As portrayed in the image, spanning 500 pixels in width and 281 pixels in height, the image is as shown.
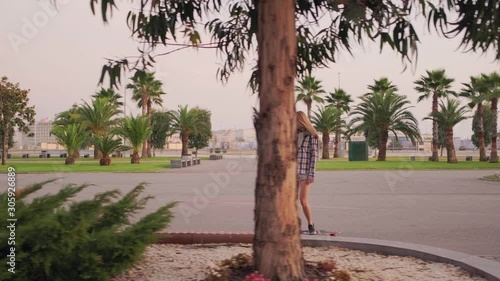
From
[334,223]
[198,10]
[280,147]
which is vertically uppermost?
[198,10]

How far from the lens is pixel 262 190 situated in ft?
11.4

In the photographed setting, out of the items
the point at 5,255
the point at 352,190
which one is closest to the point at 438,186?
the point at 352,190

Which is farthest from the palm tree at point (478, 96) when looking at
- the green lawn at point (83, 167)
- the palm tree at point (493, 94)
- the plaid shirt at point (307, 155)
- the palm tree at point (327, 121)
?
the plaid shirt at point (307, 155)

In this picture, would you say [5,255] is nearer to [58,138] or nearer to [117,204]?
[117,204]

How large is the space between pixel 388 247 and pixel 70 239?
128 inches

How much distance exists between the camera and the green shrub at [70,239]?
3174 mm

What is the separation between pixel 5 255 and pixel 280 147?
6.38ft

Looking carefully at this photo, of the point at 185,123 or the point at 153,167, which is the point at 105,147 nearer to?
the point at 153,167

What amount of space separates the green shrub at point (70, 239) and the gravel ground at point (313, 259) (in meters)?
0.50

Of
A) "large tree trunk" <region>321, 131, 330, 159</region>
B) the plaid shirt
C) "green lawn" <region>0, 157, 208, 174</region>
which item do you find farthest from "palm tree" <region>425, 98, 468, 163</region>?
the plaid shirt

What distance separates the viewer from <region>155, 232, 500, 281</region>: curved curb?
14.2 feet

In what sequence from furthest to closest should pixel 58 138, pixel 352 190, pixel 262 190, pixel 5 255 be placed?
pixel 58 138 → pixel 352 190 → pixel 262 190 → pixel 5 255

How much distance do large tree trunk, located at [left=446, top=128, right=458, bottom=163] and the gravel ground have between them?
38411mm

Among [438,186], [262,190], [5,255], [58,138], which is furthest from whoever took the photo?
[58,138]
